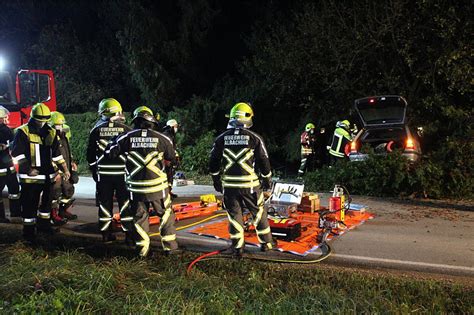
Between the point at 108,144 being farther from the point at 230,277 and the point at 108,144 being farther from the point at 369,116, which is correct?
the point at 369,116

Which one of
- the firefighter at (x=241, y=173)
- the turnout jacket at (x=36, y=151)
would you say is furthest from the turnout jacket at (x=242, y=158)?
the turnout jacket at (x=36, y=151)

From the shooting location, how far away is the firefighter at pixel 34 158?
6988 millimetres

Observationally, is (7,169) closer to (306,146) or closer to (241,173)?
(241,173)

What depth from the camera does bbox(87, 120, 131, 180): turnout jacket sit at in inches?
269

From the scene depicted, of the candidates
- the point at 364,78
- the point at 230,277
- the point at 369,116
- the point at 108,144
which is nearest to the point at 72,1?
the point at 364,78

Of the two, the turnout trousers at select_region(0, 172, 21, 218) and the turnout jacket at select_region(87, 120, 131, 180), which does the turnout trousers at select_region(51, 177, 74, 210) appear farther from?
the turnout jacket at select_region(87, 120, 131, 180)

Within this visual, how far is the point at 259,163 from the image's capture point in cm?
621

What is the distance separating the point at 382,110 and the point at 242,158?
6448 millimetres

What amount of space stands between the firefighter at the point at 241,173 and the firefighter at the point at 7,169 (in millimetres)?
4117

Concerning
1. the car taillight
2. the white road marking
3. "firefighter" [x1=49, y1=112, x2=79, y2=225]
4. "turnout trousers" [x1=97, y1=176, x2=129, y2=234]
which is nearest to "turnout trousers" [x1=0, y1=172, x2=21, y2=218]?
"firefighter" [x1=49, y1=112, x2=79, y2=225]

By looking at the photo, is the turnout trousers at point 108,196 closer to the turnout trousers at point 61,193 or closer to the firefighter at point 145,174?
the firefighter at point 145,174

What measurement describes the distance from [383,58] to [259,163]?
9.10 m

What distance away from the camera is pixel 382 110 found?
11516 mm

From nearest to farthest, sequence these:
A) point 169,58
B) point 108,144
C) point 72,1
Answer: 1. point 108,144
2. point 169,58
3. point 72,1
